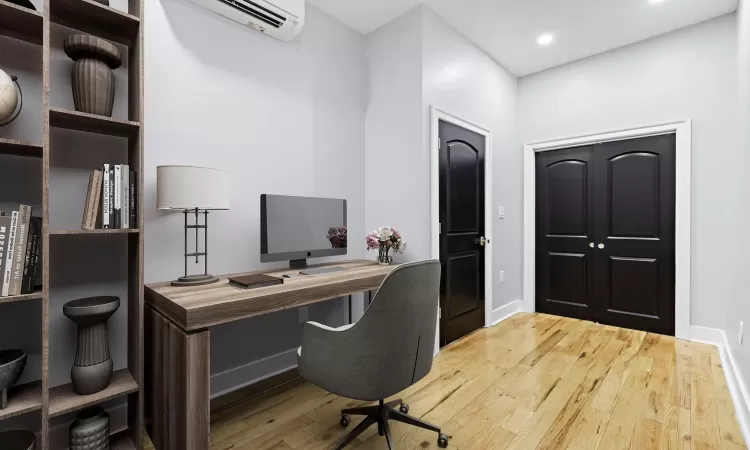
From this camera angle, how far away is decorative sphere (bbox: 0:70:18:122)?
1.26 metres

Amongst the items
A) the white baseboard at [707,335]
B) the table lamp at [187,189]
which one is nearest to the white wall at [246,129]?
the table lamp at [187,189]

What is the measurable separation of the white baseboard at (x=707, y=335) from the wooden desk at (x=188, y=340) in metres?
3.27

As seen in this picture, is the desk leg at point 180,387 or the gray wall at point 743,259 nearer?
the desk leg at point 180,387

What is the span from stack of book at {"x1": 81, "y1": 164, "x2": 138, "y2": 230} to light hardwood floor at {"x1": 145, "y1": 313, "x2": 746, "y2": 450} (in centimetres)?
117

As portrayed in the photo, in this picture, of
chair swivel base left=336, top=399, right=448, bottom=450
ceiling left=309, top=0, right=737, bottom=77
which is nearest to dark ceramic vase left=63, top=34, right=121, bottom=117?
ceiling left=309, top=0, right=737, bottom=77

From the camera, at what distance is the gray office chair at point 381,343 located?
135 cm

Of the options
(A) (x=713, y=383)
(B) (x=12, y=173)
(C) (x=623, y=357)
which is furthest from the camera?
(C) (x=623, y=357)

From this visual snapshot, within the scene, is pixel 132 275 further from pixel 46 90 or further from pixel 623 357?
pixel 623 357

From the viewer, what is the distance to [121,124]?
1555 mm

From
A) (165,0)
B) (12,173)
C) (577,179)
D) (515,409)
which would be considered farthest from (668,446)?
(165,0)

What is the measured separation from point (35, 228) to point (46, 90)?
1.77 feet

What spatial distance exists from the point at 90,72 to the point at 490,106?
3229mm

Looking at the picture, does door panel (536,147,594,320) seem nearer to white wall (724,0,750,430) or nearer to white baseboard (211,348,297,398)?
white wall (724,0,750,430)

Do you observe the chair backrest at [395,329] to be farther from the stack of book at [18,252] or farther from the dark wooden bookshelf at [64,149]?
the stack of book at [18,252]
